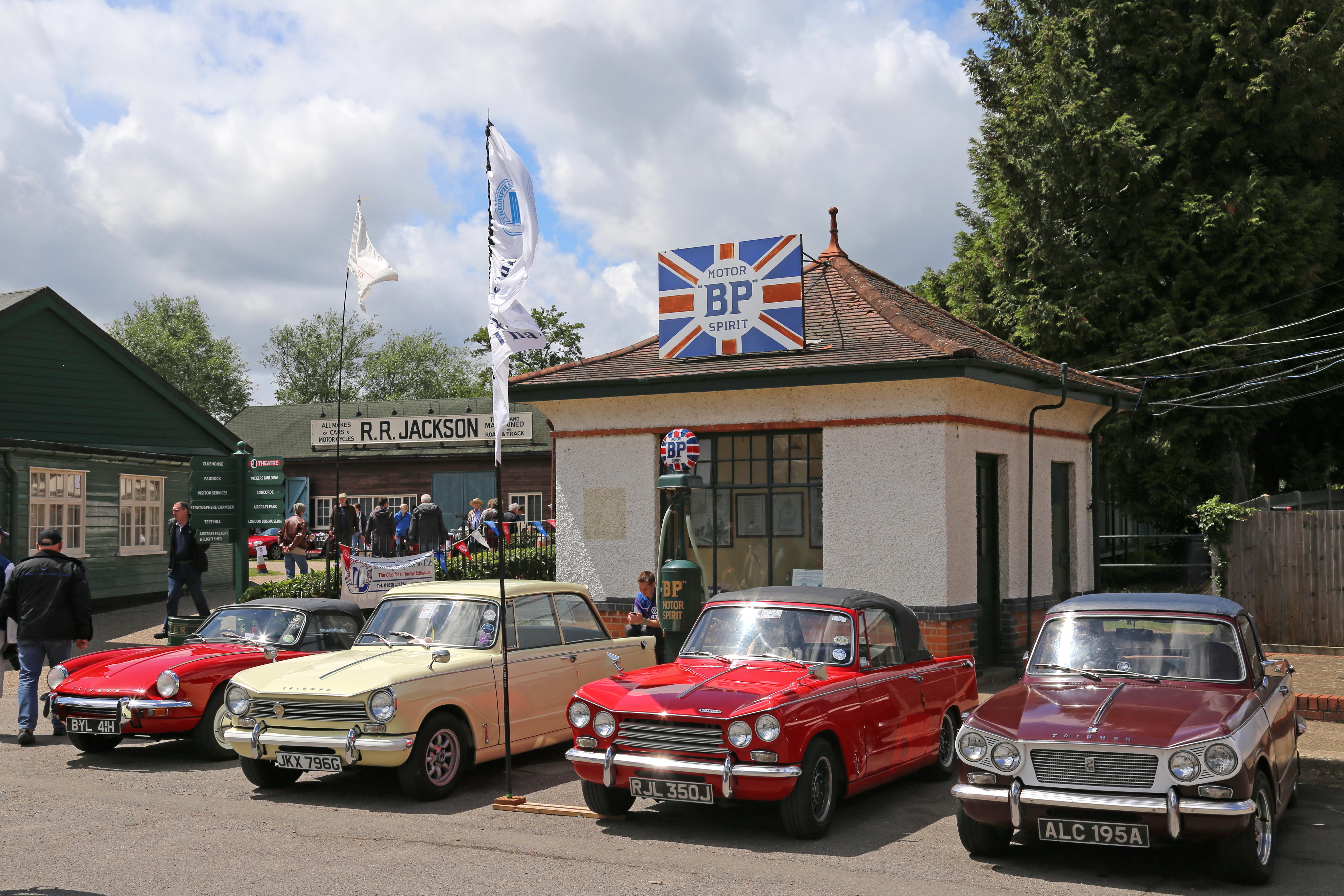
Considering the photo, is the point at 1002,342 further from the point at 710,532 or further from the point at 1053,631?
the point at 1053,631

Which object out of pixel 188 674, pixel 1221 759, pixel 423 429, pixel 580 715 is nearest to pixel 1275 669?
pixel 1221 759

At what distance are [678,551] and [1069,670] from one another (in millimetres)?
6410

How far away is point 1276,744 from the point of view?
21.9 ft

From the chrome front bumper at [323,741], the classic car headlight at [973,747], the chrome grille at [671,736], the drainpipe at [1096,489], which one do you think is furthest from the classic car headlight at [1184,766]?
the drainpipe at [1096,489]

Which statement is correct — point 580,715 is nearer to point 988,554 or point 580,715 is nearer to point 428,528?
point 988,554

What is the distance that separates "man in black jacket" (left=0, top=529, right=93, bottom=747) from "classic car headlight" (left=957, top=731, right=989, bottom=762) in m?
8.07

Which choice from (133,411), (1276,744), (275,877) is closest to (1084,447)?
(1276,744)

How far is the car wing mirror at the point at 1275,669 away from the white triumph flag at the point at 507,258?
5.30 m

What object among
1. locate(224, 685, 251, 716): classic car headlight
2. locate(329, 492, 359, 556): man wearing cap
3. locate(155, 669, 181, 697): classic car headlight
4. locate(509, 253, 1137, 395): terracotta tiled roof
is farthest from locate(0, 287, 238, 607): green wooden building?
locate(224, 685, 251, 716): classic car headlight

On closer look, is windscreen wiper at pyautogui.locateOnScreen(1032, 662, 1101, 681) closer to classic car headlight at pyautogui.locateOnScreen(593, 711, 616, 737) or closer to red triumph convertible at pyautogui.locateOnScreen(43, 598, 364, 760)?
classic car headlight at pyautogui.locateOnScreen(593, 711, 616, 737)

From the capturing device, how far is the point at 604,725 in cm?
736

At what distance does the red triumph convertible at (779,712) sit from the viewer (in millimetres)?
6934

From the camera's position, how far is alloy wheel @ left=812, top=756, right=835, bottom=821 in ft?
23.5

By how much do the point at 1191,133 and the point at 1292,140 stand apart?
223 cm
